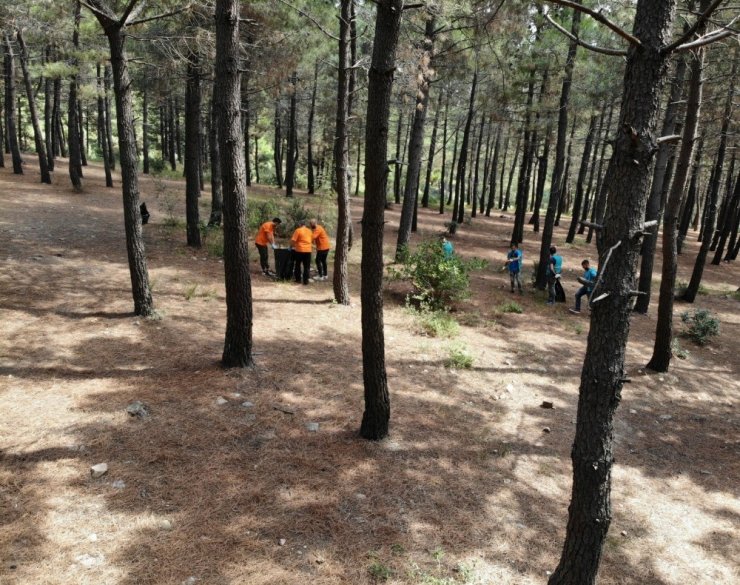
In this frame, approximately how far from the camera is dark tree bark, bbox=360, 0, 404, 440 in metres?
4.60

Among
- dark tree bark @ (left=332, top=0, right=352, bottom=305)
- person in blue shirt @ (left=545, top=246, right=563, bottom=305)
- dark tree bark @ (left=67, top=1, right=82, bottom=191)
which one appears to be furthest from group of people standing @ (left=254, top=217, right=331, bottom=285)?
dark tree bark @ (left=67, top=1, right=82, bottom=191)

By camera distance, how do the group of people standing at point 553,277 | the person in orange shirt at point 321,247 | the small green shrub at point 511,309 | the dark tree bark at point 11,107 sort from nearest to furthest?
the person in orange shirt at point 321,247 → the small green shrub at point 511,309 → the group of people standing at point 553,277 → the dark tree bark at point 11,107

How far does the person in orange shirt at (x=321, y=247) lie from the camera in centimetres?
1166

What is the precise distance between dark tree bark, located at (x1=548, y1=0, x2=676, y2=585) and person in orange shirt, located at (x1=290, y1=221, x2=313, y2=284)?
28.8ft

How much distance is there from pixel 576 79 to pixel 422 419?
12084mm

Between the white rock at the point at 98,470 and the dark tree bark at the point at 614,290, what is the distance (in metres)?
4.05

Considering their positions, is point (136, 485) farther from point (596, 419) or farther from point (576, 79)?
point (576, 79)

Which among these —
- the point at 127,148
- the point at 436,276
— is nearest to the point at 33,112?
the point at 127,148

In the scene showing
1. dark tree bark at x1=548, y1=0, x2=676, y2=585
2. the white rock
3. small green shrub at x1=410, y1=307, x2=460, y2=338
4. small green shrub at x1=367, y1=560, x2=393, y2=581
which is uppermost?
dark tree bark at x1=548, y1=0, x2=676, y2=585

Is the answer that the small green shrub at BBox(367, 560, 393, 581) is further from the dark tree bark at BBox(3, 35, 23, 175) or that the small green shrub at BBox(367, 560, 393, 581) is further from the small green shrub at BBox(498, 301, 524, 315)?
the dark tree bark at BBox(3, 35, 23, 175)

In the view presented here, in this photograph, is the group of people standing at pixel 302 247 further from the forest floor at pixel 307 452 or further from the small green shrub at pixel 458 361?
the small green shrub at pixel 458 361

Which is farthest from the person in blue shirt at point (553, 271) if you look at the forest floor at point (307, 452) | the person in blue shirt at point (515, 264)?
the forest floor at point (307, 452)

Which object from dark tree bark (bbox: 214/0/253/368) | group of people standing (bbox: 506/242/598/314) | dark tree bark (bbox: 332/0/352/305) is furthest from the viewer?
group of people standing (bbox: 506/242/598/314)

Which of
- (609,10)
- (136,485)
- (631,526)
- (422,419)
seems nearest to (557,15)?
(609,10)
